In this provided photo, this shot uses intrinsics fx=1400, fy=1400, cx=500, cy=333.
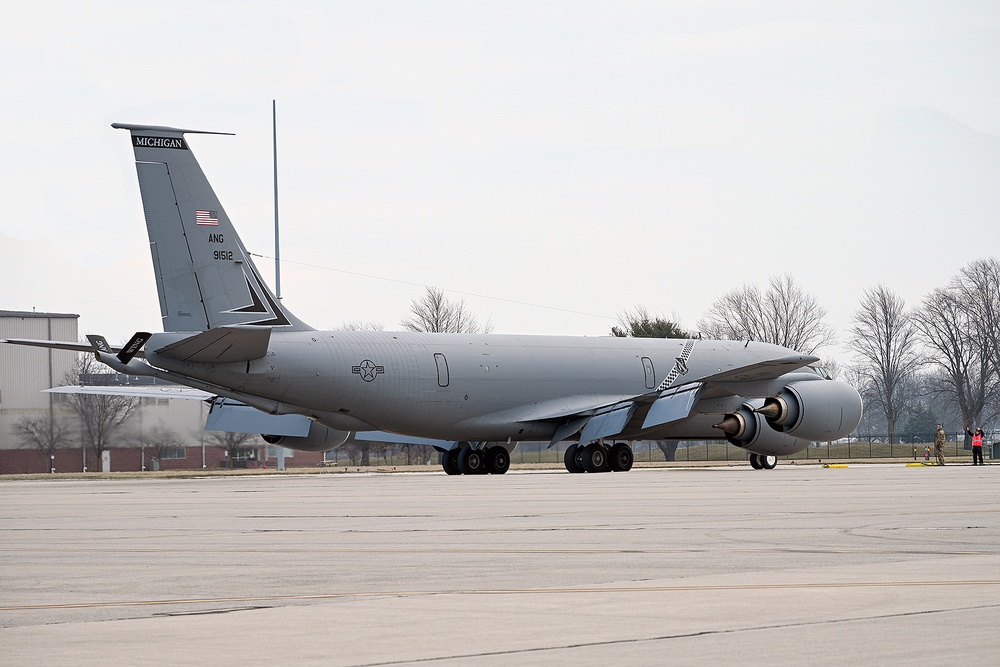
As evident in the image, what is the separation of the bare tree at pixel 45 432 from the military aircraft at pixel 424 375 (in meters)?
27.1

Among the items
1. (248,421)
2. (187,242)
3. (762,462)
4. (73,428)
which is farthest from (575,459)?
(73,428)

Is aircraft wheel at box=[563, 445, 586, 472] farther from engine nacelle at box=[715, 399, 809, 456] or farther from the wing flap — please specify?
engine nacelle at box=[715, 399, 809, 456]

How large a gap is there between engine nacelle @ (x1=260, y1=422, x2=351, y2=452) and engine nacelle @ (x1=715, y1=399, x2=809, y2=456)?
36.8 feet

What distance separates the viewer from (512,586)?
931cm

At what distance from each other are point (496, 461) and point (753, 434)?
7318mm

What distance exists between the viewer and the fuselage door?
41594 mm

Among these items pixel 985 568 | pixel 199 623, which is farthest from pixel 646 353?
pixel 199 623

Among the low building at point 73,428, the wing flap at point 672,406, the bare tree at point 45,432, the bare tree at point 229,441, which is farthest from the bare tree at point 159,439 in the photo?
the wing flap at point 672,406

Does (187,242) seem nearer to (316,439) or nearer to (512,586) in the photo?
(316,439)

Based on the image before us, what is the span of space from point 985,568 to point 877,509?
7.65m

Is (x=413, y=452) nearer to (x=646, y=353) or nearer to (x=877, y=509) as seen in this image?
(x=646, y=353)

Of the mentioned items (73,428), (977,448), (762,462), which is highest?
(73,428)

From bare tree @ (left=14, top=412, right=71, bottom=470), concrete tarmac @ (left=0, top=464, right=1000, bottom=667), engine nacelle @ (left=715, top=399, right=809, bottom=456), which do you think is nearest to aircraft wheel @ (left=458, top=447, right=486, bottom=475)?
engine nacelle @ (left=715, top=399, right=809, bottom=456)

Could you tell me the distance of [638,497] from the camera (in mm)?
22266
